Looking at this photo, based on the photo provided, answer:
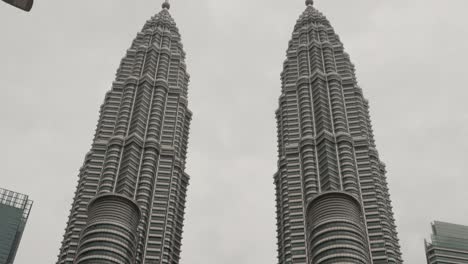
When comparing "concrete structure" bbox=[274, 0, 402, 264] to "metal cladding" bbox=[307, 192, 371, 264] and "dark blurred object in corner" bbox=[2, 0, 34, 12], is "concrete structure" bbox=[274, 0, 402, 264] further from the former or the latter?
"dark blurred object in corner" bbox=[2, 0, 34, 12]

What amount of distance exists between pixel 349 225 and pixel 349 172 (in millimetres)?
40014

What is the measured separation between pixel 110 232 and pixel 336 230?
61889 millimetres

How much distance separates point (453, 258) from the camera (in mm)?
198625

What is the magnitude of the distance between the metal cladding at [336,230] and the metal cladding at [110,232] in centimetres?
5119

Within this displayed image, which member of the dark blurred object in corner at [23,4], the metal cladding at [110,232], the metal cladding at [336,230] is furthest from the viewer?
the metal cladding at [110,232]

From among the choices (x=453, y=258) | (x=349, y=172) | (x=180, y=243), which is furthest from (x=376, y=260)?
(x=180, y=243)

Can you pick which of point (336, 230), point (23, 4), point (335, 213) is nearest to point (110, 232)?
point (336, 230)

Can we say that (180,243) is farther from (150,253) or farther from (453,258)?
(453,258)

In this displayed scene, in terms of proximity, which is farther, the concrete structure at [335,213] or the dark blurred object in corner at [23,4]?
the concrete structure at [335,213]

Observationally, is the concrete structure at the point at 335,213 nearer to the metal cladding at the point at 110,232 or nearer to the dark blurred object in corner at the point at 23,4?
the metal cladding at the point at 110,232

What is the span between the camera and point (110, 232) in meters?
159

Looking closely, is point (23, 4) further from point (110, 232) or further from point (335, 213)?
point (110, 232)

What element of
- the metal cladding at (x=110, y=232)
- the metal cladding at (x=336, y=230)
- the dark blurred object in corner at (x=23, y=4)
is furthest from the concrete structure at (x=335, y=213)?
the dark blurred object in corner at (x=23, y=4)

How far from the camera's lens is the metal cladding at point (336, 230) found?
477 feet
